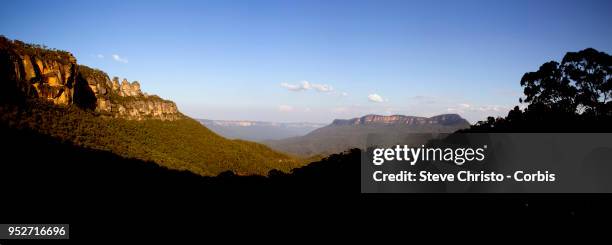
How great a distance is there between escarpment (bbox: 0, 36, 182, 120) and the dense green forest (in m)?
3.53

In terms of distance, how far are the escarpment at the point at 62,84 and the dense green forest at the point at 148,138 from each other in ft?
11.6

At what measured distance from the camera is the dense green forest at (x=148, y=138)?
162 ft

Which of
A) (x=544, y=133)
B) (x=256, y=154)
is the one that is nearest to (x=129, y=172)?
(x=544, y=133)

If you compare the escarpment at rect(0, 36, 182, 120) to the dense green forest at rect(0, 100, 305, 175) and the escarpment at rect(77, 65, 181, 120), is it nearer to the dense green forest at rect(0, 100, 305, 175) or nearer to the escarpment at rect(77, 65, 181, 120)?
the escarpment at rect(77, 65, 181, 120)

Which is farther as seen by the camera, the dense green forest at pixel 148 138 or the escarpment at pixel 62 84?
the escarpment at pixel 62 84

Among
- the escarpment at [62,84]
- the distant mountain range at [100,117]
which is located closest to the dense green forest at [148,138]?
the distant mountain range at [100,117]

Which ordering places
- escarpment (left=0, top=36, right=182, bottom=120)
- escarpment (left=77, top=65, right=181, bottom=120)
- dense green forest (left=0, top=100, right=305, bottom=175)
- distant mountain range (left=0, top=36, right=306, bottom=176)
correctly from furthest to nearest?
escarpment (left=77, top=65, right=181, bottom=120) < escarpment (left=0, top=36, right=182, bottom=120) < distant mountain range (left=0, top=36, right=306, bottom=176) < dense green forest (left=0, top=100, right=305, bottom=175)

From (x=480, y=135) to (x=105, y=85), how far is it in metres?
121

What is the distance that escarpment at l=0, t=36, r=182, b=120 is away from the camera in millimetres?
57219

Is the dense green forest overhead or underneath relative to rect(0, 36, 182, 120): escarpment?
underneath

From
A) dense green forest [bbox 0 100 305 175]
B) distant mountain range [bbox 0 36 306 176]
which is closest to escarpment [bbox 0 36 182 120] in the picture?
distant mountain range [bbox 0 36 306 176]

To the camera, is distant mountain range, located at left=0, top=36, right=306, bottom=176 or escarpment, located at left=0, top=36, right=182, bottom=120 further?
escarpment, located at left=0, top=36, right=182, bottom=120

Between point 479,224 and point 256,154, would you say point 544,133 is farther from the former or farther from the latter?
point 256,154

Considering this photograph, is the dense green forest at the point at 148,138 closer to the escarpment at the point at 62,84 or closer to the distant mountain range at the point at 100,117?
the distant mountain range at the point at 100,117
